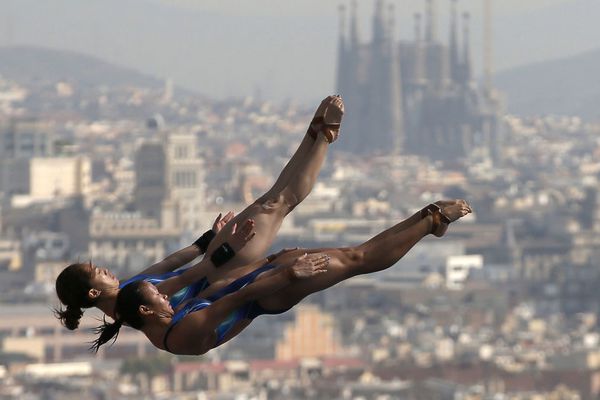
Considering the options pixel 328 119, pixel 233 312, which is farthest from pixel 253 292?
pixel 328 119

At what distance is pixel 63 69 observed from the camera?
153500 millimetres

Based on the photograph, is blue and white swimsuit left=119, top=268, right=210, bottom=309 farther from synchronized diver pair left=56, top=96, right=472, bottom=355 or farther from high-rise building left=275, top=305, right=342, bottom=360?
high-rise building left=275, top=305, right=342, bottom=360

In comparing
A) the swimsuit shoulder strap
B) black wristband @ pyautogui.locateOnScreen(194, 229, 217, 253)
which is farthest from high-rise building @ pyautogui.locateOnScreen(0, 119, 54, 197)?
the swimsuit shoulder strap

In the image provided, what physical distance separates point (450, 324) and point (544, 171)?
51507 millimetres

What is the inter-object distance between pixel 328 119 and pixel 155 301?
0.67m

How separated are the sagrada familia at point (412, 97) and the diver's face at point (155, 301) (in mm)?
109844

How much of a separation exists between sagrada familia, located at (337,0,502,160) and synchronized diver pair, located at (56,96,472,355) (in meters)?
109

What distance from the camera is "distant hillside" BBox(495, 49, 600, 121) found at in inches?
5404

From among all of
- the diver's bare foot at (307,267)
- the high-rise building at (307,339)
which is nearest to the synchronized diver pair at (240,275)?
the diver's bare foot at (307,267)

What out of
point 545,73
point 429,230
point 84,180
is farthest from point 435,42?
point 429,230

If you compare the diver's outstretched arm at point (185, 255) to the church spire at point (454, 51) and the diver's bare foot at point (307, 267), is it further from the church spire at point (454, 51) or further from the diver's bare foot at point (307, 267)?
the church spire at point (454, 51)

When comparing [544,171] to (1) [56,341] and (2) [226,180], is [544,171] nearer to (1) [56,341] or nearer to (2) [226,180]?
(2) [226,180]

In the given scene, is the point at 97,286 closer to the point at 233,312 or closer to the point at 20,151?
the point at 233,312

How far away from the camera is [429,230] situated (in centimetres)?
635
